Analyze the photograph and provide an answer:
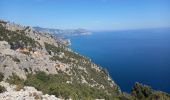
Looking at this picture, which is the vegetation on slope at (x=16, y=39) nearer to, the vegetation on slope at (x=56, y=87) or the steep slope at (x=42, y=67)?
the steep slope at (x=42, y=67)

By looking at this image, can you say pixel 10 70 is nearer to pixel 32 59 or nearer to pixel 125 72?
pixel 32 59

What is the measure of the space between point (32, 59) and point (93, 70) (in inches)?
1397

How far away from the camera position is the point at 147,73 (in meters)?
184

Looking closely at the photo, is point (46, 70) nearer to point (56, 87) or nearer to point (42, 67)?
point (42, 67)

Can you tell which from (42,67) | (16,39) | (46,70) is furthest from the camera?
(16,39)

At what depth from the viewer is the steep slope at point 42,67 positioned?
58.9 metres

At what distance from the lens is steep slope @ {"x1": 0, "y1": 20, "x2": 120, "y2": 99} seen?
193 feet

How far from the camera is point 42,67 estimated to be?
73.7m

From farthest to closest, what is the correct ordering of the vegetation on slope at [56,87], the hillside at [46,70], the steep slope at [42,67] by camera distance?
the steep slope at [42,67] → the hillside at [46,70] → the vegetation on slope at [56,87]

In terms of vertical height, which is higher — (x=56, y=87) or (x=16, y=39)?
(x=16, y=39)

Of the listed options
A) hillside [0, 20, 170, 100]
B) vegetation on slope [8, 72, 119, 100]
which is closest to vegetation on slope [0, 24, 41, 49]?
hillside [0, 20, 170, 100]

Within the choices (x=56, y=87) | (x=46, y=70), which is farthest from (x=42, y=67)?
(x=56, y=87)

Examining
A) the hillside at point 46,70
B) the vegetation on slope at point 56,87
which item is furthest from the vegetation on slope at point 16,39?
the vegetation on slope at point 56,87

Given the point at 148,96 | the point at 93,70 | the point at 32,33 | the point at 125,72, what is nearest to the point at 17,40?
the point at 32,33
